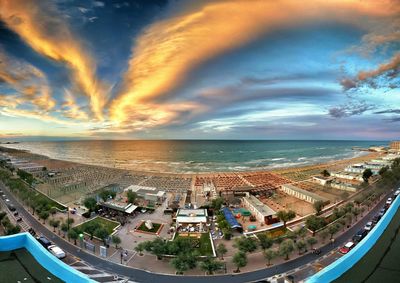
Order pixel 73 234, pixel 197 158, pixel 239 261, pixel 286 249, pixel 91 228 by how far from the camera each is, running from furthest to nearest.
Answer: pixel 197 158
pixel 91 228
pixel 73 234
pixel 286 249
pixel 239 261

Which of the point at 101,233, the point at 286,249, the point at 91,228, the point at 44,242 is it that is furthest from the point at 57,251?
the point at 286,249

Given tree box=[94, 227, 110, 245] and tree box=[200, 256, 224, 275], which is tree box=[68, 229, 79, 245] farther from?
tree box=[200, 256, 224, 275]

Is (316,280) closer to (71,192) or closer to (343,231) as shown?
(343,231)

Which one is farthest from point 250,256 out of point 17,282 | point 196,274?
point 17,282

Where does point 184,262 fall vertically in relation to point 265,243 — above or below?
below

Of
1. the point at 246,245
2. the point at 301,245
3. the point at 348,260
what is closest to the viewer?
the point at 348,260

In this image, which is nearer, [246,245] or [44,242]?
[246,245]

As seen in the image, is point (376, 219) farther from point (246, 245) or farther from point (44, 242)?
point (44, 242)
